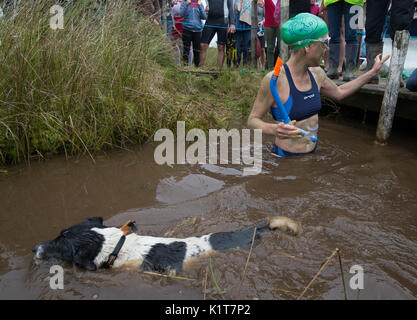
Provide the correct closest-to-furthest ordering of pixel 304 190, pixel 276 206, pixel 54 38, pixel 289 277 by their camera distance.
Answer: pixel 289 277
pixel 276 206
pixel 304 190
pixel 54 38

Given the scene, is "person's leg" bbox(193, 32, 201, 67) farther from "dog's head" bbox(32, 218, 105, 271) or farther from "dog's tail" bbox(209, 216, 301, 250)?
"dog's head" bbox(32, 218, 105, 271)

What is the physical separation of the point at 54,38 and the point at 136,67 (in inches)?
43.5

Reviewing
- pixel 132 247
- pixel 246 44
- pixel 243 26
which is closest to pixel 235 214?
pixel 132 247

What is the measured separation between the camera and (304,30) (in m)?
3.18

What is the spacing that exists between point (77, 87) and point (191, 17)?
4.97m

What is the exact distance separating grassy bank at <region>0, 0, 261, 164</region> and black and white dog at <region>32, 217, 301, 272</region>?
171 cm

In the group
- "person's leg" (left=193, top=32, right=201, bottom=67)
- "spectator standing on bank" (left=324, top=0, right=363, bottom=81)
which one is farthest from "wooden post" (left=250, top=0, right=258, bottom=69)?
"spectator standing on bank" (left=324, top=0, right=363, bottom=81)

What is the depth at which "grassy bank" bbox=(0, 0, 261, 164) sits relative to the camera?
3467mm

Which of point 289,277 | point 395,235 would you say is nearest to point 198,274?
point 289,277

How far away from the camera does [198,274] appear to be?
7.01ft

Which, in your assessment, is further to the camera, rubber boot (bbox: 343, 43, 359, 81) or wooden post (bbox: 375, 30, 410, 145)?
rubber boot (bbox: 343, 43, 359, 81)

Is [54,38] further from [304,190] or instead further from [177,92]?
[304,190]
